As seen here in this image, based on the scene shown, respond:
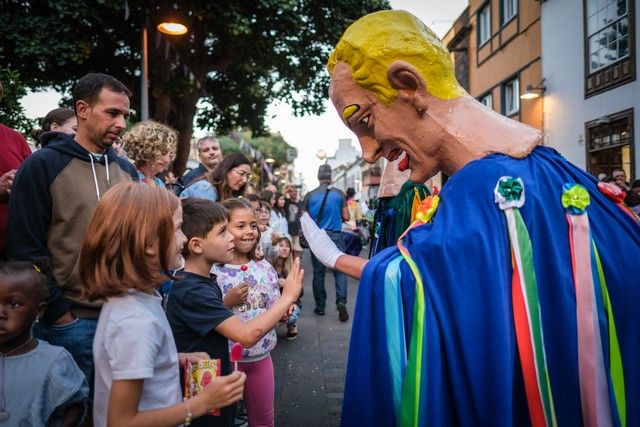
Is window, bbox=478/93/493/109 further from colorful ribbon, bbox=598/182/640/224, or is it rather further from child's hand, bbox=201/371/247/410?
child's hand, bbox=201/371/247/410

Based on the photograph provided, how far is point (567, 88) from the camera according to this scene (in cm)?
1227

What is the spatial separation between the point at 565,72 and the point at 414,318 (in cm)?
1290

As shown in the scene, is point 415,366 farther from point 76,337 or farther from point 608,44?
point 608,44

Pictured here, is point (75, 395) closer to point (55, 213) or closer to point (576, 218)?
point (55, 213)

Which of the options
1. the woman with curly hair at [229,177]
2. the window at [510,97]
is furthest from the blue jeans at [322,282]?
the window at [510,97]

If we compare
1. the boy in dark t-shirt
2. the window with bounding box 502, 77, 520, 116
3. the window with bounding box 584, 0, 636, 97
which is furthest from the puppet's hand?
the window with bounding box 502, 77, 520, 116

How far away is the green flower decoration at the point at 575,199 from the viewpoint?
141 cm

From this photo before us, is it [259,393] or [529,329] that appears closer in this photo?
[529,329]

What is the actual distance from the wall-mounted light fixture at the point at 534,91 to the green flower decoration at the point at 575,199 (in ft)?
40.7

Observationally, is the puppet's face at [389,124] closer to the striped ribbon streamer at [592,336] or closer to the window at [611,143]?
the striped ribbon streamer at [592,336]

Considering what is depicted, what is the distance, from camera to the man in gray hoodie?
7.44ft

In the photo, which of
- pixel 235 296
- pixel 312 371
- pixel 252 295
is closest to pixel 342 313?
pixel 312 371

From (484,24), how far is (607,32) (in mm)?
7499

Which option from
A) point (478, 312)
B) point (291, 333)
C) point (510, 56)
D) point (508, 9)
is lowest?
point (291, 333)
